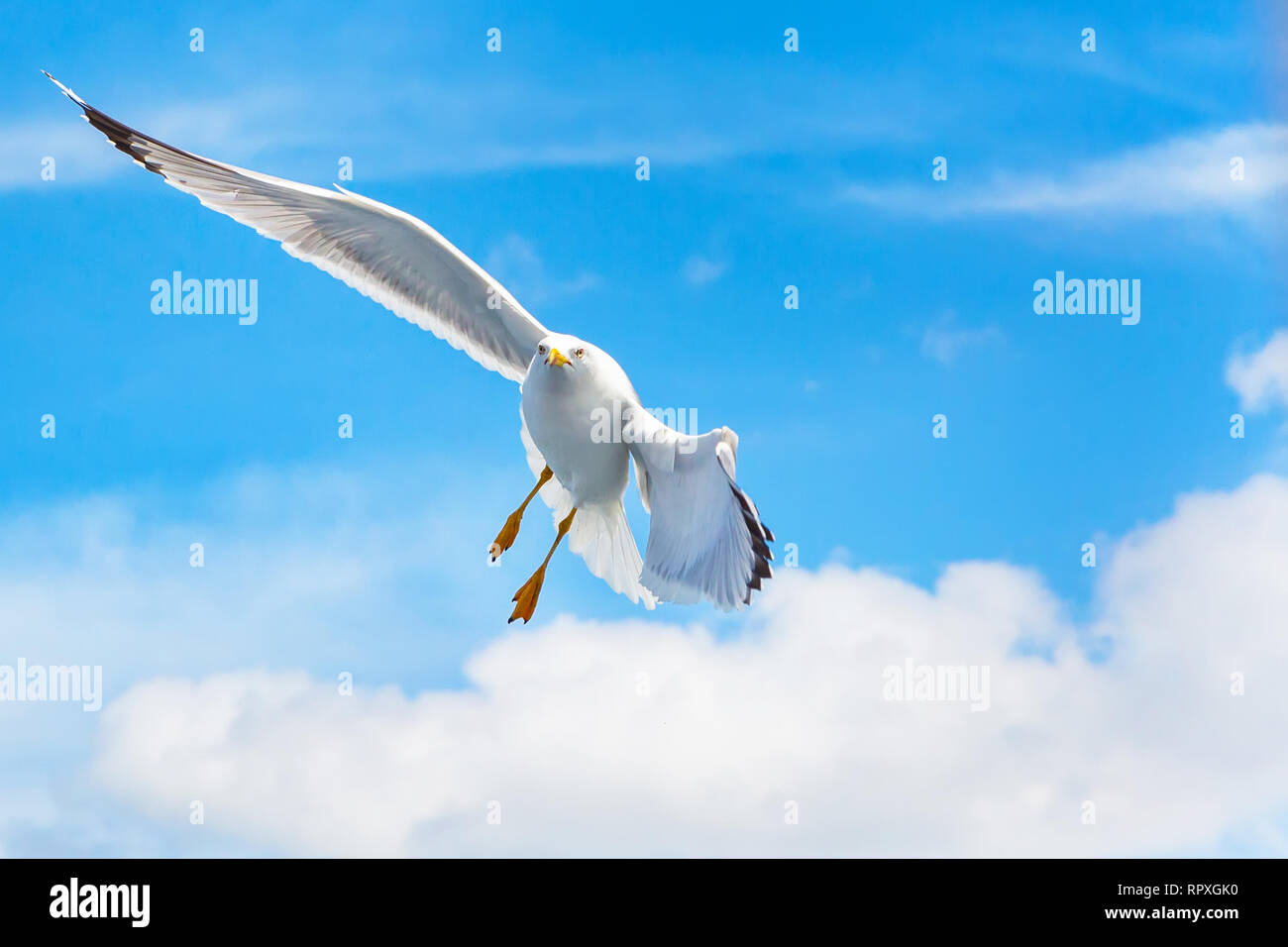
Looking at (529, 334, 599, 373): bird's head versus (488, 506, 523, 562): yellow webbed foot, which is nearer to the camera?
(529, 334, 599, 373): bird's head

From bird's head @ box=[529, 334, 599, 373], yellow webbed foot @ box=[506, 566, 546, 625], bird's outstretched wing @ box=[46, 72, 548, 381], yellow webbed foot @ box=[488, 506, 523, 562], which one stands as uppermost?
bird's outstretched wing @ box=[46, 72, 548, 381]

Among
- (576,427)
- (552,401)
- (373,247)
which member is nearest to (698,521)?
(576,427)

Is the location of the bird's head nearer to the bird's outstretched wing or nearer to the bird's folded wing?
the bird's folded wing

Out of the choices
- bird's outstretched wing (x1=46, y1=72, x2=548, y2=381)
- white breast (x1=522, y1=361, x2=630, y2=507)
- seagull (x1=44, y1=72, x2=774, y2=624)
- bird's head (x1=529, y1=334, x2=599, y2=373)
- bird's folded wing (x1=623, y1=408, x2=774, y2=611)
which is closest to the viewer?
bird's folded wing (x1=623, y1=408, x2=774, y2=611)

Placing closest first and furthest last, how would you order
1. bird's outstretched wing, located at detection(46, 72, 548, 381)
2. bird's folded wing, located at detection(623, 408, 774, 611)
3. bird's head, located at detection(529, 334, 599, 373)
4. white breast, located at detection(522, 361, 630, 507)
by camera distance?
bird's folded wing, located at detection(623, 408, 774, 611)
bird's head, located at detection(529, 334, 599, 373)
white breast, located at detection(522, 361, 630, 507)
bird's outstretched wing, located at detection(46, 72, 548, 381)

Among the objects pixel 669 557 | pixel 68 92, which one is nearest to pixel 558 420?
pixel 669 557

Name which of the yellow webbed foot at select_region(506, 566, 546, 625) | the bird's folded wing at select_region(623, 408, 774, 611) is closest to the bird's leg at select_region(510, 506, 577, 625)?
the yellow webbed foot at select_region(506, 566, 546, 625)

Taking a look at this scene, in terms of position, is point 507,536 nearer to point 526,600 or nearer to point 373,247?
point 526,600

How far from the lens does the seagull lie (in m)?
5.77

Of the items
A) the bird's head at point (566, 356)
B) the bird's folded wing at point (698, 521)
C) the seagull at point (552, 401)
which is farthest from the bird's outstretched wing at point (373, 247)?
the bird's folded wing at point (698, 521)

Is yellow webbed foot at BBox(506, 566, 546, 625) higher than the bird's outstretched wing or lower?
lower

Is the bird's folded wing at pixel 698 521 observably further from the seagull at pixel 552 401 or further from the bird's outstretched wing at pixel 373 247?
the bird's outstretched wing at pixel 373 247

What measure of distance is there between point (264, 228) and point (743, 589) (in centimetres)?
376

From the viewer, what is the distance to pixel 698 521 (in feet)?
19.3
